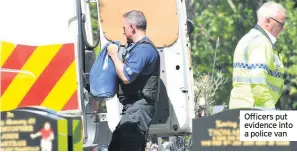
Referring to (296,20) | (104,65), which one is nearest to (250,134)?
(104,65)

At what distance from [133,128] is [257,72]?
1082 mm

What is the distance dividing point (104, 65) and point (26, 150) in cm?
207

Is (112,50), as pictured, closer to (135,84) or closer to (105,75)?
(105,75)

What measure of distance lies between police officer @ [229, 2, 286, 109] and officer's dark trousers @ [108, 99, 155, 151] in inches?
30.5

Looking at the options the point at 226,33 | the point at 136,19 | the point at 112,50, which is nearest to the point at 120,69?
the point at 112,50

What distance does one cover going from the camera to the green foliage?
2089cm

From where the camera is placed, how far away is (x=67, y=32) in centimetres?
957

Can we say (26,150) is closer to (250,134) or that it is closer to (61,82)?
(250,134)

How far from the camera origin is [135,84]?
29.3 ft

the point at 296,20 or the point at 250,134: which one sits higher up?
the point at 296,20

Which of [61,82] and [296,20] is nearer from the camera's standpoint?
[61,82]

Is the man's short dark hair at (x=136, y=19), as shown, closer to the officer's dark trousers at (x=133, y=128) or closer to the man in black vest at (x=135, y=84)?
the man in black vest at (x=135, y=84)

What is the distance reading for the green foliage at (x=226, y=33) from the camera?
68.5 feet

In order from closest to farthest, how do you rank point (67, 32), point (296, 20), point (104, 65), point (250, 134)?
point (250, 134), point (104, 65), point (67, 32), point (296, 20)
